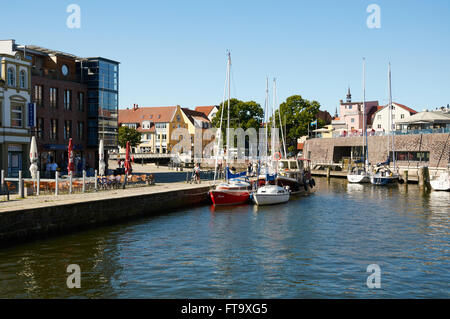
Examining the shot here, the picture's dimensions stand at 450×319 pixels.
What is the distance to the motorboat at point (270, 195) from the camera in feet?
119

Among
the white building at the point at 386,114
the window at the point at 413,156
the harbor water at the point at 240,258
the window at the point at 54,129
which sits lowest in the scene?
the harbor water at the point at 240,258

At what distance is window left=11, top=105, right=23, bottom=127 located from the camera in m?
38.9

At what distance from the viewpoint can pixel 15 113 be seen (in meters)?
39.4

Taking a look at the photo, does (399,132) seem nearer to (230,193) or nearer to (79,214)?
(230,193)

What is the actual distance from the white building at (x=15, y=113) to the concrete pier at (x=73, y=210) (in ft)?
39.0

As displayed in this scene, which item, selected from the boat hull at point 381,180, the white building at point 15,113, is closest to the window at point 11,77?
the white building at point 15,113

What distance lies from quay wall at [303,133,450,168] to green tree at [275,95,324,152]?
900 cm

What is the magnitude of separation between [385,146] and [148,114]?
2441 inches

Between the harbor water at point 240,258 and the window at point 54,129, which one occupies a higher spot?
the window at point 54,129

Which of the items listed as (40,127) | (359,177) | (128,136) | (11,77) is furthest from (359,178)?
(128,136)

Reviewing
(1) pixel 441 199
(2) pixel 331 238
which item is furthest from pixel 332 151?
(2) pixel 331 238

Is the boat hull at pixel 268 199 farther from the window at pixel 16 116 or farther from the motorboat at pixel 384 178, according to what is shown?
the motorboat at pixel 384 178
